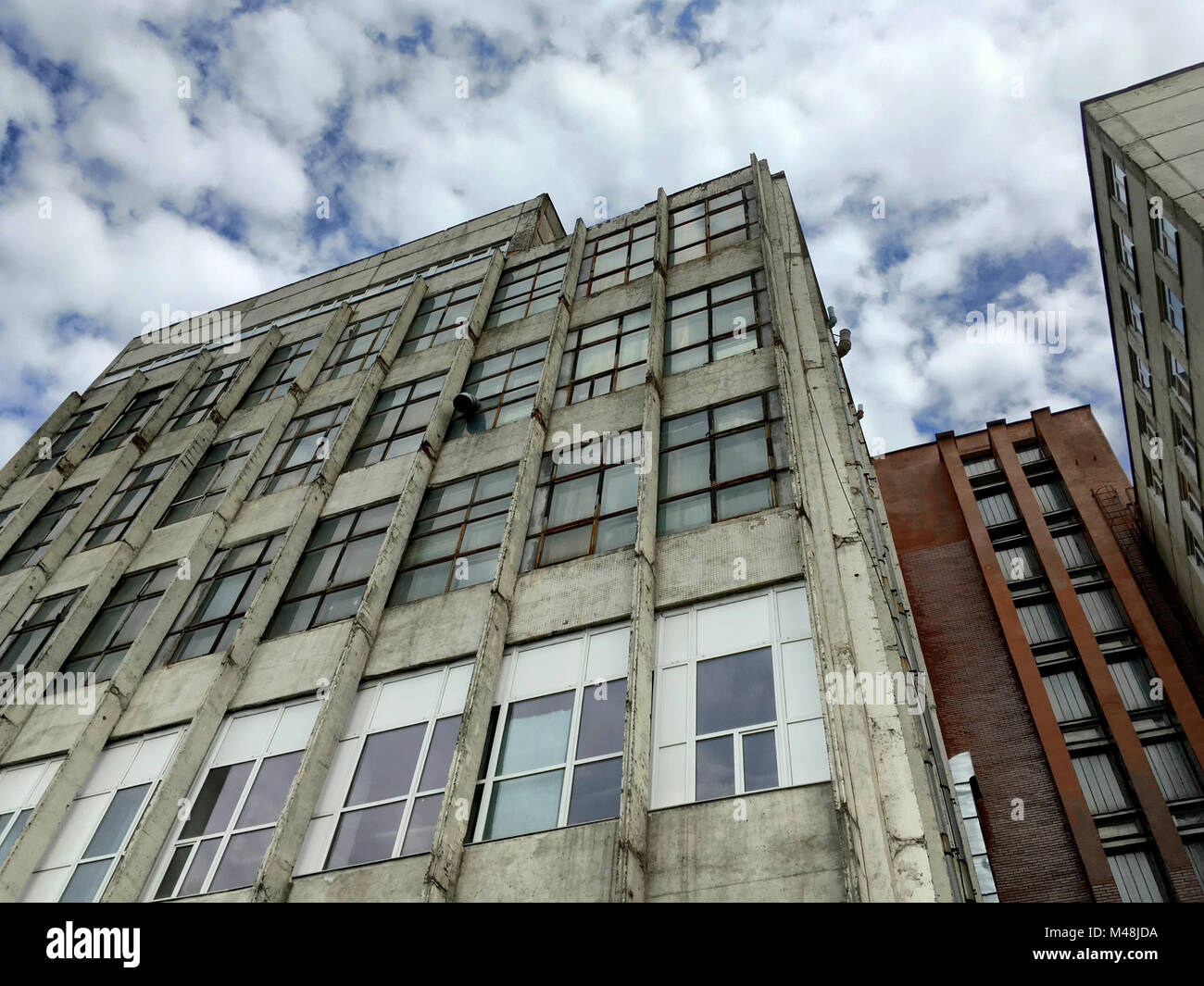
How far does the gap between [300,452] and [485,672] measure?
34.8 feet

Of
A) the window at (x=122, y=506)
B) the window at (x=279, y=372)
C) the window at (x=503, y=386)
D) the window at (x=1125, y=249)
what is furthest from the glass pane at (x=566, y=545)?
the window at (x=1125, y=249)

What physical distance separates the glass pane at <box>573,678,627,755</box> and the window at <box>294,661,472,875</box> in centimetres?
207

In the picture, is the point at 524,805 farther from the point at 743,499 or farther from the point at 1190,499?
the point at 1190,499

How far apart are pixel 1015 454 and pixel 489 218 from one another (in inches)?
816

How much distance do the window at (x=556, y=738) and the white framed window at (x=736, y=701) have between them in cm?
63

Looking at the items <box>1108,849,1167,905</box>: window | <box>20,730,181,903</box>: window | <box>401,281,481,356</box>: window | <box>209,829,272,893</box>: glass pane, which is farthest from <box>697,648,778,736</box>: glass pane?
<box>1108,849,1167,905</box>: window

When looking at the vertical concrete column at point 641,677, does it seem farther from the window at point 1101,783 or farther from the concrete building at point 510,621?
the window at point 1101,783

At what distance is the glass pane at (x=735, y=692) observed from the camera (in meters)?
11.3

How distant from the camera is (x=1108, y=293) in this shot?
82.6ft

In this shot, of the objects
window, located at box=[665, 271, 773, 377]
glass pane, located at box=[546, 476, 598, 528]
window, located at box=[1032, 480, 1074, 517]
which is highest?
window, located at box=[1032, 480, 1074, 517]

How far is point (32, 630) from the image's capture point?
19188mm

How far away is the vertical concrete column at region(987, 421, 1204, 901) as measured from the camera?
20703 millimetres

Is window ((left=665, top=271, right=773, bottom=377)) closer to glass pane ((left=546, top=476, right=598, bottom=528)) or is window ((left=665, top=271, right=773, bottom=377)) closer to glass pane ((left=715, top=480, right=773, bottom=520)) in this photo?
glass pane ((left=546, top=476, right=598, bottom=528))
